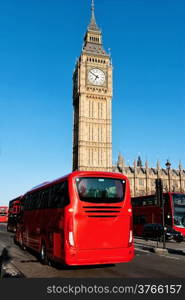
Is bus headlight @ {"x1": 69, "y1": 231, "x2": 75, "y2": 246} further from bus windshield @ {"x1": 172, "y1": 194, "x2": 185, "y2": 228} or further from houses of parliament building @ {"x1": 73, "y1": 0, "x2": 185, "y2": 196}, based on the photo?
houses of parliament building @ {"x1": 73, "y1": 0, "x2": 185, "y2": 196}

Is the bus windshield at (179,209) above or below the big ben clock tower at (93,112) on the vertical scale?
below

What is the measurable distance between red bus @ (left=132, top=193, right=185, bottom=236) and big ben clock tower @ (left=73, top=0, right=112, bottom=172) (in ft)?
147

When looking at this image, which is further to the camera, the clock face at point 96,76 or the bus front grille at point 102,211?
the clock face at point 96,76

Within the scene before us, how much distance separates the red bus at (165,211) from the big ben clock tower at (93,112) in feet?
147

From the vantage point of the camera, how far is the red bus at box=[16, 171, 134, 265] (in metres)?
9.38

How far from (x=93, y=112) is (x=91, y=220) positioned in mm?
71276

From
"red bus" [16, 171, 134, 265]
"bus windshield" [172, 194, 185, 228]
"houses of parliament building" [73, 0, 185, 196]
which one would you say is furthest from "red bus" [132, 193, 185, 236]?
"houses of parliament building" [73, 0, 185, 196]

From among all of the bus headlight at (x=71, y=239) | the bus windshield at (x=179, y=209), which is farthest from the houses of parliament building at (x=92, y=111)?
the bus headlight at (x=71, y=239)

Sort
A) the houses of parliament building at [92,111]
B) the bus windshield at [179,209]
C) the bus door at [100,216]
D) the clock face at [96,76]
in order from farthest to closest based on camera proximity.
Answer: the clock face at [96,76], the houses of parliament building at [92,111], the bus windshield at [179,209], the bus door at [100,216]

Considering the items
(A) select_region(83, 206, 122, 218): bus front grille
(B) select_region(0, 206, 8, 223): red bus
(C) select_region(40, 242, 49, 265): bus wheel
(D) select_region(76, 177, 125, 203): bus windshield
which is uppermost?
(D) select_region(76, 177, 125, 203): bus windshield

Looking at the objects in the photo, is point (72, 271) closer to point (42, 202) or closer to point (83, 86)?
point (42, 202)

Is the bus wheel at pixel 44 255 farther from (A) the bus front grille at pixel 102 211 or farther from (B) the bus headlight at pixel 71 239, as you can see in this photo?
(A) the bus front grille at pixel 102 211

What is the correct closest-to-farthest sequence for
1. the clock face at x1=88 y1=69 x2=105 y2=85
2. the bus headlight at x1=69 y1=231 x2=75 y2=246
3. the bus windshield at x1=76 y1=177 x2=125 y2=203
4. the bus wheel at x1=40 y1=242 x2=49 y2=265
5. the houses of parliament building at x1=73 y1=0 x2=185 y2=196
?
the bus headlight at x1=69 y1=231 x2=75 y2=246, the bus windshield at x1=76 y1=177 x2=125 y2=203, the bus wheel at x1=40 y1=242 x2=49 y2=265, the houses of parliament building at x1=73 y1=0 x2=185 y2=196, the clock face at x1=88 y1=69 x2=105 y2=85

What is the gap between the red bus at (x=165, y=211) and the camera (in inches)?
1021
